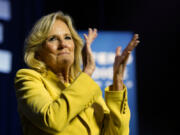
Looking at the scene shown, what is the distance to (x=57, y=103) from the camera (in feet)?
2.36

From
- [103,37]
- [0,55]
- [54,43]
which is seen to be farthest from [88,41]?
[103,37]

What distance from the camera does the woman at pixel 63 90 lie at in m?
0.73

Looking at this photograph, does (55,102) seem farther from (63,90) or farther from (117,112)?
(117,112)

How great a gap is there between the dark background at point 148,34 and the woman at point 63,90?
1316 millimetres

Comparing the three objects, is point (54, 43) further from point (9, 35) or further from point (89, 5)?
point (89, 5)

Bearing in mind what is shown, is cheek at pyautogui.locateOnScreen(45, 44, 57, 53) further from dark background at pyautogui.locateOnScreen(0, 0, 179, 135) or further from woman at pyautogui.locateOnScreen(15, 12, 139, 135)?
dark background at pyautogui.locateOnScreen(0, 0, 179, 135)

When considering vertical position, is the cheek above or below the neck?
above

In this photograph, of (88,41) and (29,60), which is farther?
(29,60)

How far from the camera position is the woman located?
73 cm

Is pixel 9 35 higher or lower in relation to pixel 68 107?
→ higher

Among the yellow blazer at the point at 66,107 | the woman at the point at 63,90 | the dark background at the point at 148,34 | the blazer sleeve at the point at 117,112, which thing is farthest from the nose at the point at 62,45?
the dark background at the point at 148,34

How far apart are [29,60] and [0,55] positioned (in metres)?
1.06

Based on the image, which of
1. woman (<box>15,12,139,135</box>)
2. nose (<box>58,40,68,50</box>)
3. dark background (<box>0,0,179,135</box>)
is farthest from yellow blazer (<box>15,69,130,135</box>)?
dark background (<box>0,0,179,135</box>)

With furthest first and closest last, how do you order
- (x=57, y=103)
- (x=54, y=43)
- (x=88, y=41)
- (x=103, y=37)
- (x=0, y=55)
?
(x=103, y=37) → (x=0, y=55) → (x=54, y=43) → (x=88, y=41) → (x=57, y=103)
